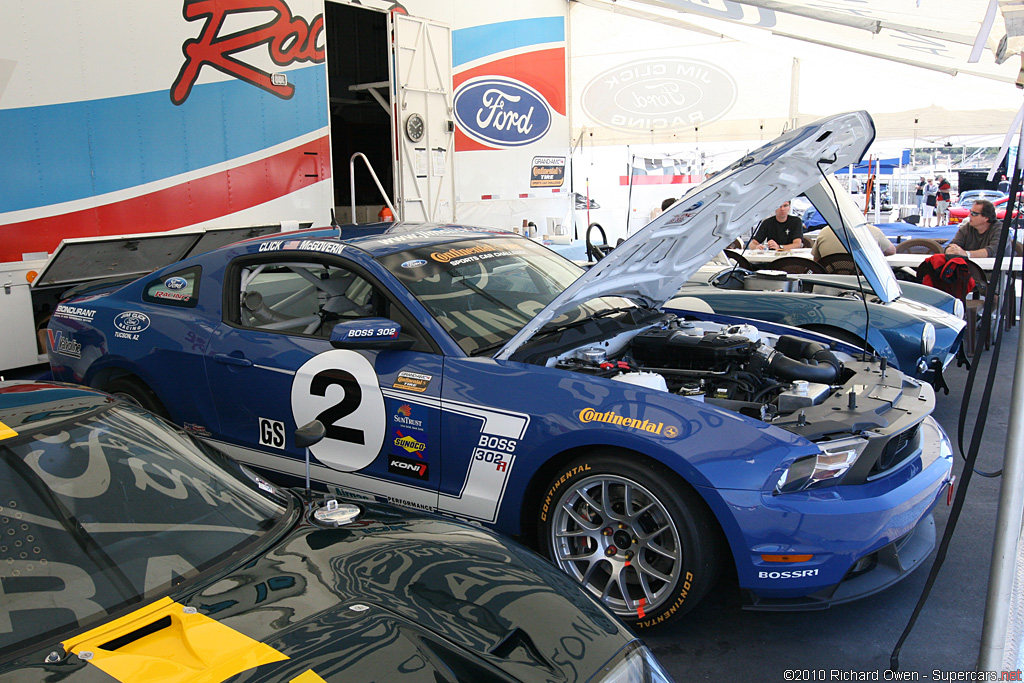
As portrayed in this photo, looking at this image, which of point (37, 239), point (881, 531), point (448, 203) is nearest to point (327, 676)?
point (881, 531)

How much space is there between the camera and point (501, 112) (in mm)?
10734

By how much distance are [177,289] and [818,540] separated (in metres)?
3.23

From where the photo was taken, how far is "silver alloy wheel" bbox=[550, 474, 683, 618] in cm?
269

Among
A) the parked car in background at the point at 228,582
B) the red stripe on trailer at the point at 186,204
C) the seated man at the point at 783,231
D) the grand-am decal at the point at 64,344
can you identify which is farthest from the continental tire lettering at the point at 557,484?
the seated man at the point at 783,231

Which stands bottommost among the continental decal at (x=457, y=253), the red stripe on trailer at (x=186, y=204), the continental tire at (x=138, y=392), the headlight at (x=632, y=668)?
the headlight at (x=632, y=668)

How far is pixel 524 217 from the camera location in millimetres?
11320

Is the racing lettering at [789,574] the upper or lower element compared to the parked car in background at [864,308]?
lower

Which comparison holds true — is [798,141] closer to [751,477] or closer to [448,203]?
[751,477]

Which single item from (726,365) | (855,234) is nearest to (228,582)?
(726,365)

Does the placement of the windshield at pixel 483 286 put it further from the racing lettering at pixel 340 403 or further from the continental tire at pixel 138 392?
the continental tire at pixel 138 392

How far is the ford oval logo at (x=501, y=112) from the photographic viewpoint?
33.5ft

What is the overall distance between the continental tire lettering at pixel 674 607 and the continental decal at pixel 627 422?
48cm

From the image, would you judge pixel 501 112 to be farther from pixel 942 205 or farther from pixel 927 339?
pixel 942 205

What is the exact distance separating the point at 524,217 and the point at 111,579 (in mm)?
9928
